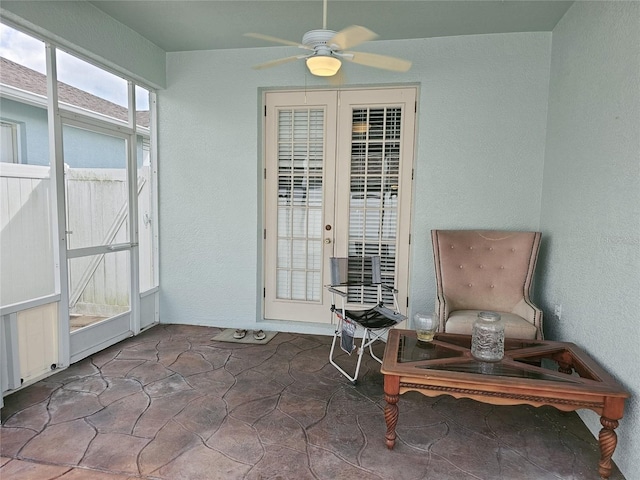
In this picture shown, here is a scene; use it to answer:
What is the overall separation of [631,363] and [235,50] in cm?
388

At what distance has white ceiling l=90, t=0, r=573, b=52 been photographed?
111 inches

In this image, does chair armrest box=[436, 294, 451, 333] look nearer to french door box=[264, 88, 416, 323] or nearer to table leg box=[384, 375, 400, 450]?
french door box=[264, 88, 416, 323]

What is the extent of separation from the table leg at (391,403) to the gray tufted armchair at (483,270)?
106cm

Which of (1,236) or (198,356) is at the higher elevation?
(1,236)

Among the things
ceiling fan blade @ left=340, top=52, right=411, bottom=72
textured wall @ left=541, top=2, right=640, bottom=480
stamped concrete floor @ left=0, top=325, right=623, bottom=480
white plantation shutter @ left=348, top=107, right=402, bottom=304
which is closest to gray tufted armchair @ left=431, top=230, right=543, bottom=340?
textured wall @ left=541, top=2, right=640, bottom=480

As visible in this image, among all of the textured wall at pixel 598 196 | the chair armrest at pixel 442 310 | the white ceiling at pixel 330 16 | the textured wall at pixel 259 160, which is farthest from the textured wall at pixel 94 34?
the textured wall at pixel 598 196

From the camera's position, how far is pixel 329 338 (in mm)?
3742

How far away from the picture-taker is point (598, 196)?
2.26 meters

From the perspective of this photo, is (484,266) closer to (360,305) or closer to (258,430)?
(360,305)

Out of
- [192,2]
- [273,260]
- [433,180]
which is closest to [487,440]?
[433,180]

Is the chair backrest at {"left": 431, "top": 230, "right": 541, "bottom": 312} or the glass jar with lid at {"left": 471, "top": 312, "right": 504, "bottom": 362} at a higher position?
the chair backrest at {"left": 431, "top": 230, "right": 541, "bottom": 312}

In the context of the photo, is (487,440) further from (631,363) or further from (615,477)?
(631,363)

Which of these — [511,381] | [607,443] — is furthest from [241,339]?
[607,443]

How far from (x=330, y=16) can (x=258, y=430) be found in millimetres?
3019
